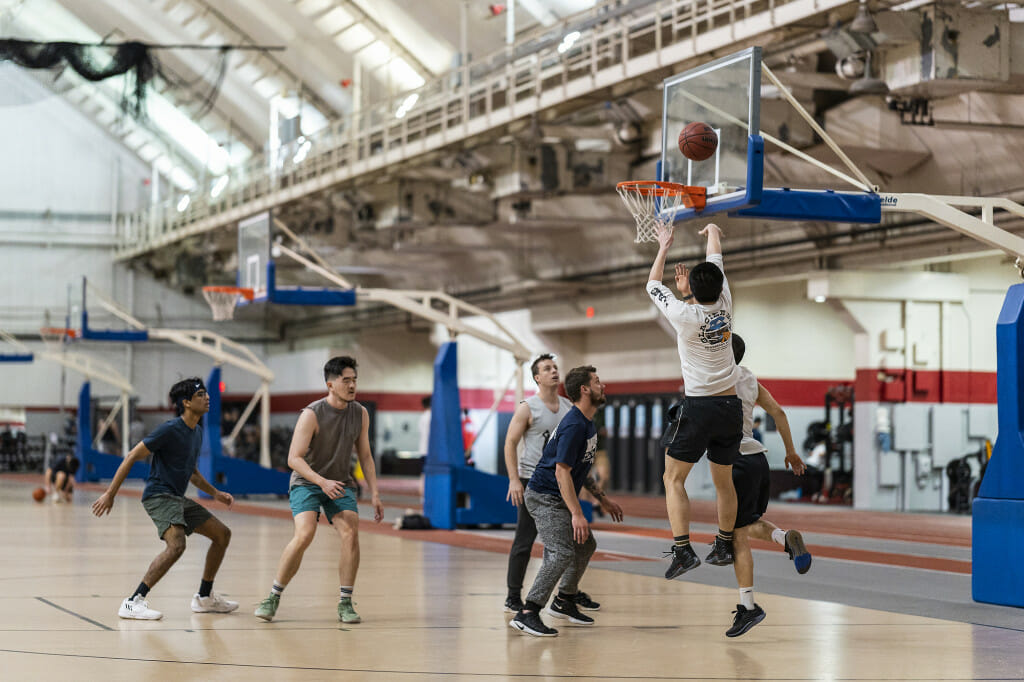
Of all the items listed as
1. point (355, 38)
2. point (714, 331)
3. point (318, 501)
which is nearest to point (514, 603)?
point (318, 501)

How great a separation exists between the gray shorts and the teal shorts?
74cm

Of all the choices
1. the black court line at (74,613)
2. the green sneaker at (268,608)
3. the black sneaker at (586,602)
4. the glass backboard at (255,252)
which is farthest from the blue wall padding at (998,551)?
the glass backboard at (255,252)

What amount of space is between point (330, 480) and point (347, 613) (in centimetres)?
92

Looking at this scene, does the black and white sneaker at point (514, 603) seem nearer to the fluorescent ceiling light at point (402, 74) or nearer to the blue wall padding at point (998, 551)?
the blue wall padding at point (998, 551)

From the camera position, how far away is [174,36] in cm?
3606

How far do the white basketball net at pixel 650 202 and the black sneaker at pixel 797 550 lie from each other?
279 centimetres

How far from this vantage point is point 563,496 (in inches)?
354

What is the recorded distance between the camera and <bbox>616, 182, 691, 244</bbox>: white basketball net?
1051 cm

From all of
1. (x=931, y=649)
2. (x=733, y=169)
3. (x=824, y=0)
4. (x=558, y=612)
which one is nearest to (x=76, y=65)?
(x=824, y=0)

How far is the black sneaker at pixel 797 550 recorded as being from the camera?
8422 millimetres

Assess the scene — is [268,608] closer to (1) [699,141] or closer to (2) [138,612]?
(2) [138,612]

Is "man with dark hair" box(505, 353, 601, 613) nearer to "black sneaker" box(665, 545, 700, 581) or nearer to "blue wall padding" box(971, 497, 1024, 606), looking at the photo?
"black sneaker" box(665, 545, 700, 581)

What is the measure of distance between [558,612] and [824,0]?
318 inches

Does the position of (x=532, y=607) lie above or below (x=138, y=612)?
above
